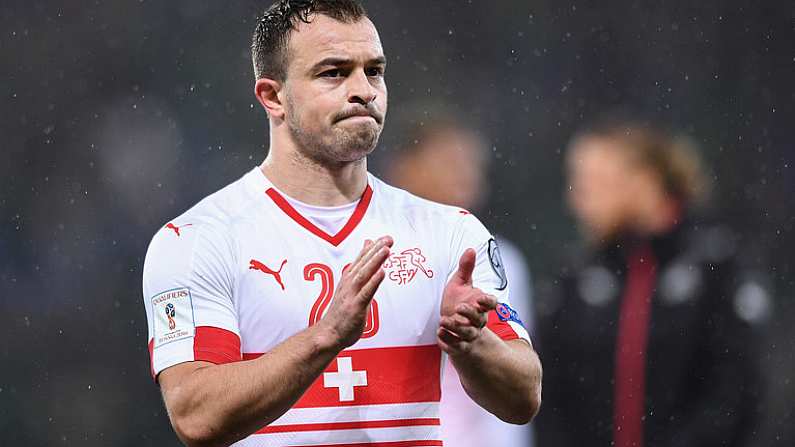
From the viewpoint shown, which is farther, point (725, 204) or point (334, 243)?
point (725, 204)

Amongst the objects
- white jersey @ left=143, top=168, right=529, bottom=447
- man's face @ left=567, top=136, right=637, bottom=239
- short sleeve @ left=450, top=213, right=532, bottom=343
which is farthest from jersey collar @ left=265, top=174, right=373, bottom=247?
man's face @ left=567, top=136, right=637, bottom=239

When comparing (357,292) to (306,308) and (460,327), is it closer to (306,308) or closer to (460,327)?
(460,327)

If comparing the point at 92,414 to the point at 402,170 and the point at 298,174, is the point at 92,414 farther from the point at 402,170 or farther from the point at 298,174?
the point at 298,174

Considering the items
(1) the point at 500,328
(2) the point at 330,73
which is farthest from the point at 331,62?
(1) the point at 500,328

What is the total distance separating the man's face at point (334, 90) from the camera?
2490mm

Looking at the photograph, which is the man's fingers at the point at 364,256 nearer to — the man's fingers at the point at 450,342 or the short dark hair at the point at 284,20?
the man's fingers at the point at 450,342

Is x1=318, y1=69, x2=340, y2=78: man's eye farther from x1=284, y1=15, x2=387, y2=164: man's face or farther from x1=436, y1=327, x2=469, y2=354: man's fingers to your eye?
x1=436, y1=327, x2=469, y2=354: man's fingers

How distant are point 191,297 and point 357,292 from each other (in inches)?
16.6

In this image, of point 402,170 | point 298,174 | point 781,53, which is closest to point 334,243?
point 298,174

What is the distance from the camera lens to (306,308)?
2432 millimetres

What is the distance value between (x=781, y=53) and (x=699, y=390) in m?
1.74

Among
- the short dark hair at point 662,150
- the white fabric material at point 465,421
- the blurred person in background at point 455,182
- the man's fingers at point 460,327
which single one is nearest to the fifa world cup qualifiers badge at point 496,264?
the blurred person in background at point 455,182

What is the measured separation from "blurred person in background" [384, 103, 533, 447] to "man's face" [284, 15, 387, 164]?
0.36 metres

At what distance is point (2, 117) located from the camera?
16.6 feet
